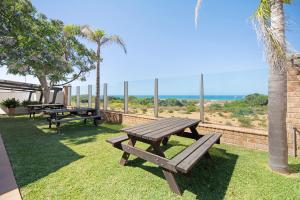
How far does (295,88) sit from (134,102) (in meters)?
6.16

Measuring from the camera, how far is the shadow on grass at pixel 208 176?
2404mm

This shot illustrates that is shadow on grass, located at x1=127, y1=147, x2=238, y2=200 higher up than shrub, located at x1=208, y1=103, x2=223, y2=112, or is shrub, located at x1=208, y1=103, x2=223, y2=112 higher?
shrub, located at x1=208, y1=103, x2=223, y2=112

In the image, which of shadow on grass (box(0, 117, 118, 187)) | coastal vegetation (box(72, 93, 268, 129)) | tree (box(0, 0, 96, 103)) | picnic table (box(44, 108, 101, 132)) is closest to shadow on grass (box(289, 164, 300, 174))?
coastal vegetation (box(72, 93, 268, 129))

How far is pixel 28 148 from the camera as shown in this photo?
14.1ft

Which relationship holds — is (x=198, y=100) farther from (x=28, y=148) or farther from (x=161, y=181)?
(x=28, y=148)

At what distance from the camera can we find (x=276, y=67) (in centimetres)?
286

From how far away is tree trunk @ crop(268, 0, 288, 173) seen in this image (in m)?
2.85

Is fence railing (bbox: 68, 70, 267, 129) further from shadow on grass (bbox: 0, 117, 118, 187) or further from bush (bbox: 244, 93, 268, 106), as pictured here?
shadow on grass (bbox: 0, 117, 118, 187)

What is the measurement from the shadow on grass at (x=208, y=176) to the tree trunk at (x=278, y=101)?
2.54ft

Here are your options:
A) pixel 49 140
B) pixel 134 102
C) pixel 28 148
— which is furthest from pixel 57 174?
pixel 134 102

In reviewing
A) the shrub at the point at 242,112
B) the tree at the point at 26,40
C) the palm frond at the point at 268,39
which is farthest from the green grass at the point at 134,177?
the tree at the point at 26,40

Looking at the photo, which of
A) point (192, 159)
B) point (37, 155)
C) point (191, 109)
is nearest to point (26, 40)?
point (37, 155)

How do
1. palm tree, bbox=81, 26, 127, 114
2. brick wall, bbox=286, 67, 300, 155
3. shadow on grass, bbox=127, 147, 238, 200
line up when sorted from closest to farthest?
shadow on grass, bbox=127, 147, 238, 200 → brick wall, bbox=286, 67, 300, 155 → palm tree, bbox=81, 26, 127, 114

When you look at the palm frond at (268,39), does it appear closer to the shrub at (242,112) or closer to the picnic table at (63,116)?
the shrub at (242,112)
